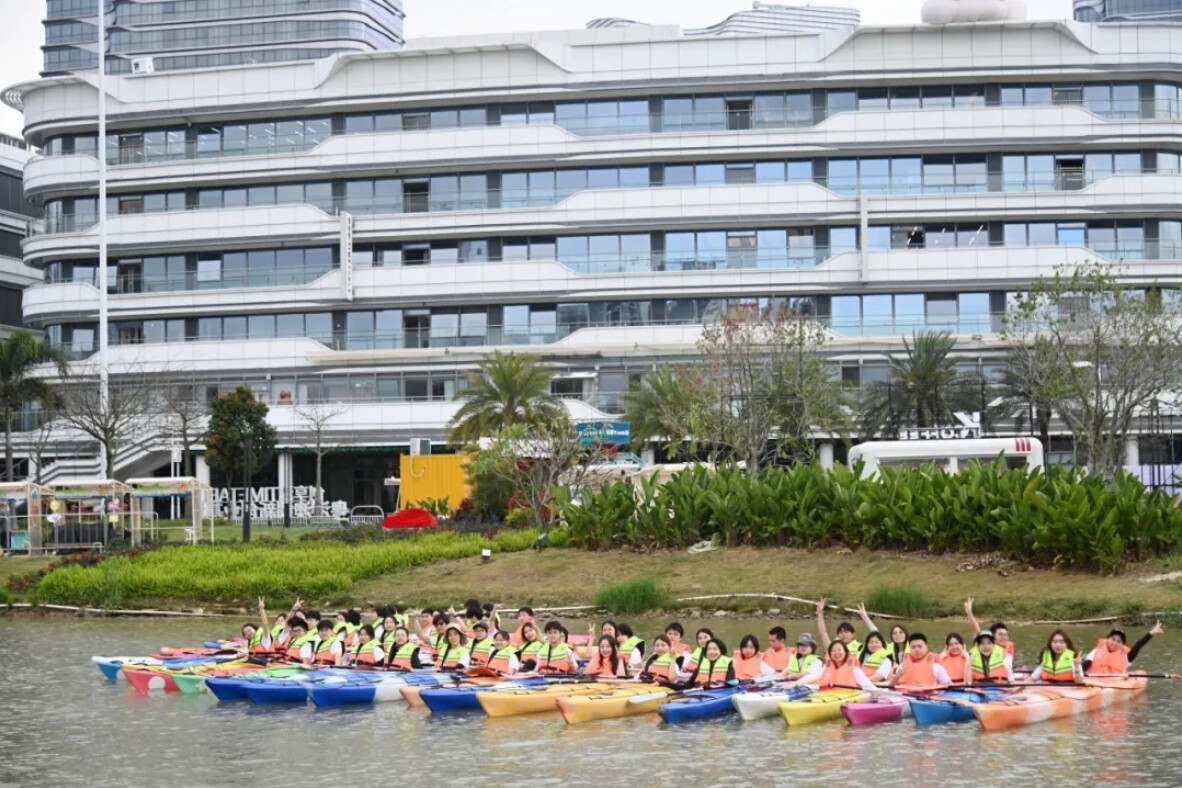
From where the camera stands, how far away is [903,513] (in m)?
33.0

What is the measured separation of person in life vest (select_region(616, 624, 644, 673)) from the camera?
24.3 m

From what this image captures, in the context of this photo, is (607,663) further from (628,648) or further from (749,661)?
(749,661)

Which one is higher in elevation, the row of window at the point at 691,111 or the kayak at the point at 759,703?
the row of window at the point at 691,111

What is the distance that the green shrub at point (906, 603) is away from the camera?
3048 cm

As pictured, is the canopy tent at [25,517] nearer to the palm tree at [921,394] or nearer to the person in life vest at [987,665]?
the palm tree at [921,394]

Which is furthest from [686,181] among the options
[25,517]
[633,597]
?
[633,597]

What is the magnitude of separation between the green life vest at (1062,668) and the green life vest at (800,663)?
3.20m

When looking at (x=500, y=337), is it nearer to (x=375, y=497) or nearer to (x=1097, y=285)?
(x=375, y=497)

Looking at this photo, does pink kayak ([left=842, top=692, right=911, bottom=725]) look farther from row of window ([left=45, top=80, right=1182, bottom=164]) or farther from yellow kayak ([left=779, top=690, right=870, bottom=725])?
row of window ([left=45, top=80, right=1182, bottom=164])

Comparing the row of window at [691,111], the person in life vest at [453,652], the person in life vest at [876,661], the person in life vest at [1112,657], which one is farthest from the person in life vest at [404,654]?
the row of window at [691,111]

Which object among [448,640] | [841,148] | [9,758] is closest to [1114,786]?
[448,640]

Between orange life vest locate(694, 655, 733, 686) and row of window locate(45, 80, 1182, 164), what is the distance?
143 feet

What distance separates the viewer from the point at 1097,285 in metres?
44.9

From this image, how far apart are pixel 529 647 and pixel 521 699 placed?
219cm
